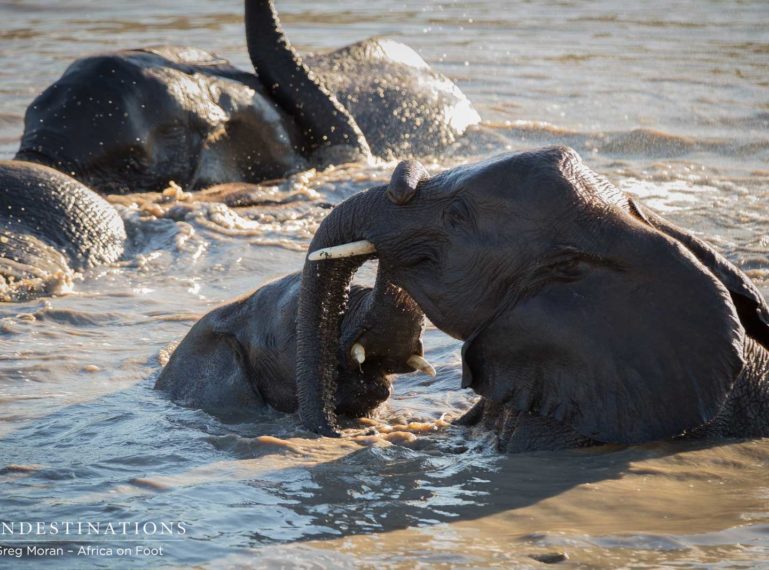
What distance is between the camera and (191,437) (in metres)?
5.57

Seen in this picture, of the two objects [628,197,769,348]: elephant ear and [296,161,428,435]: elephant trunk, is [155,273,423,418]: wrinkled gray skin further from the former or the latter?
[628,197,769,348]: elephant ear

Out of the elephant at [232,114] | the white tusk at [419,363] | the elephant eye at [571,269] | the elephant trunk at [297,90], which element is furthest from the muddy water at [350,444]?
the elephant eye at [571,269]

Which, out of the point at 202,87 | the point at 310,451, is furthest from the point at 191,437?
the point at 202,87

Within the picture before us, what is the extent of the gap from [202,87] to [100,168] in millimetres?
1118

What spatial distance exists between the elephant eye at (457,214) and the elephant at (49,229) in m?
4.26

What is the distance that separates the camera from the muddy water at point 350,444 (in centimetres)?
421

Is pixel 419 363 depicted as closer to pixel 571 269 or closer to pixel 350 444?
pixel 350 444

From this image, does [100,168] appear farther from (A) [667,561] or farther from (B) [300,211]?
(A) [667,561]

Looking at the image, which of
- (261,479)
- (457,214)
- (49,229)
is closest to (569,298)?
(457,214)

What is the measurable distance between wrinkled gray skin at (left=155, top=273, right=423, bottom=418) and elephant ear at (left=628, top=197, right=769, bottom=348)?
37.1 inches

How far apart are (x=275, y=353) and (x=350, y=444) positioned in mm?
617

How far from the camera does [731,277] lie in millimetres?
4742

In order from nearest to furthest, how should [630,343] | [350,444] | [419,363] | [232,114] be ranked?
1. [630,343]
2. [350,444]
3. [419,363]
4. [232,114]

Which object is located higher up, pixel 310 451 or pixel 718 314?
pixel 718 314
